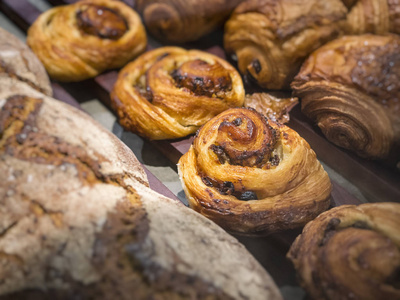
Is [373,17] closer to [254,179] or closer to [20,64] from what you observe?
[254,179]

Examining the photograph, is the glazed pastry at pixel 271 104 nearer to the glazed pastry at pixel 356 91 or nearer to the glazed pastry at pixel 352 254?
the glazed pastry at pixel 356 91

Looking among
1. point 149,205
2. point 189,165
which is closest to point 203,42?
point 189,165

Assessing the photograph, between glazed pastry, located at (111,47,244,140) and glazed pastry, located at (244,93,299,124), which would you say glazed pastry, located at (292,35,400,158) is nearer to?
glazed pastry, located at (244,93,299,124)

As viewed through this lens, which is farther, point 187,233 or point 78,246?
point 187,233

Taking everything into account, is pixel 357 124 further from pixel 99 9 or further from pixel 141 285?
pixel 99 9

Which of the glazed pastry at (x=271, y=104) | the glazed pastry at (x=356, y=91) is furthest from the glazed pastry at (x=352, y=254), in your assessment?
the glazed pastry at (x=271, y=104)

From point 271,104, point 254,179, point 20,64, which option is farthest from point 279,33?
point 20,64
